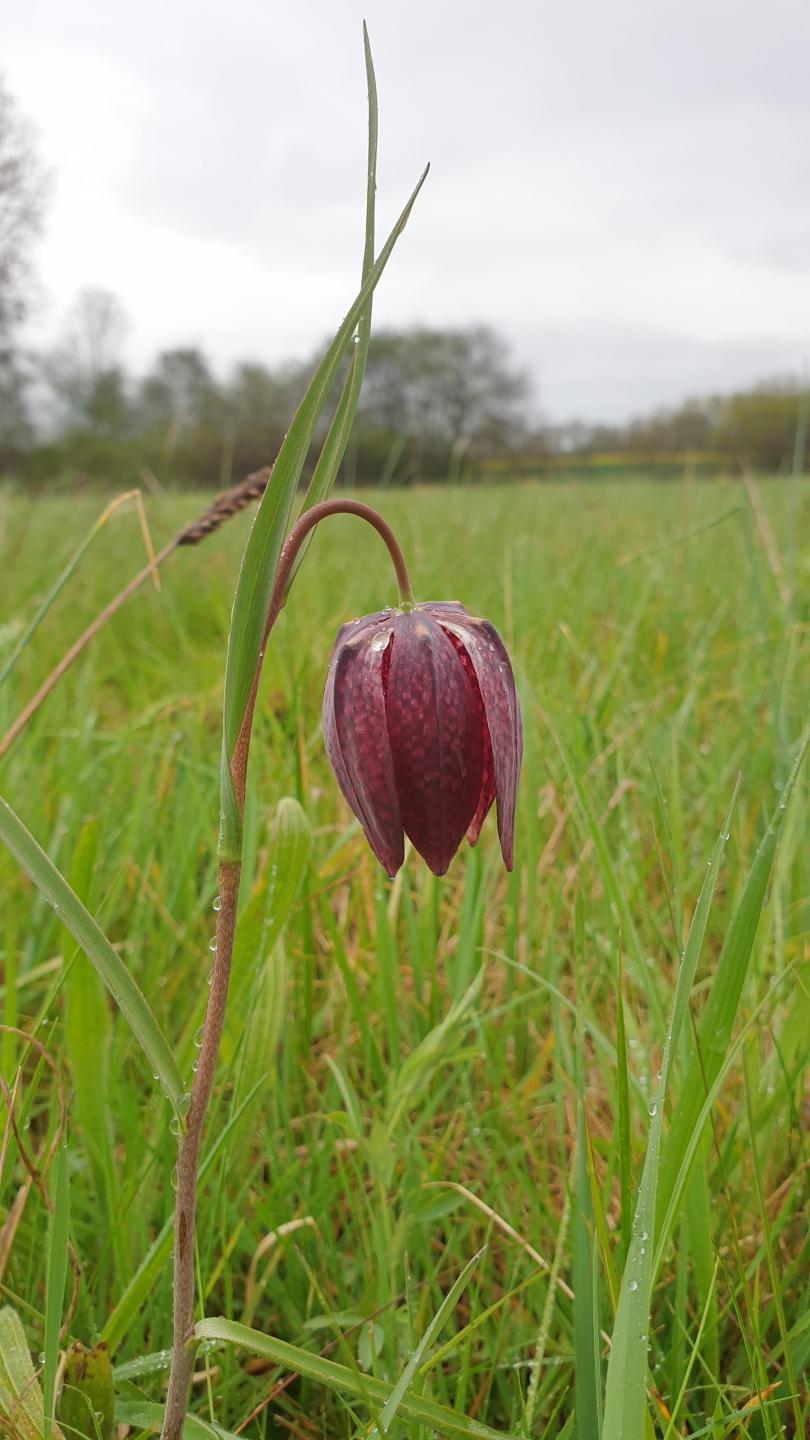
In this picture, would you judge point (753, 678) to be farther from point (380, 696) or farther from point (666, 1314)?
point (380, 696)

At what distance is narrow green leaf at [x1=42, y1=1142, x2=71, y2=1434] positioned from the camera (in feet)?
1.69

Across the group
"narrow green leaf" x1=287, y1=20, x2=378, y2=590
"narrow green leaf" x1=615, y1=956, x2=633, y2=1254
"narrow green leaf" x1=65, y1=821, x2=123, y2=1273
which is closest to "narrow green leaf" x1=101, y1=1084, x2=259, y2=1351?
"narrow green leaf" x1=65, y1=821, x2=123, y2=1273

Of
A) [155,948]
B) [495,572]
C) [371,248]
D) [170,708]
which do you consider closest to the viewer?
[371,248]

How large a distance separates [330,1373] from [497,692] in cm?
34

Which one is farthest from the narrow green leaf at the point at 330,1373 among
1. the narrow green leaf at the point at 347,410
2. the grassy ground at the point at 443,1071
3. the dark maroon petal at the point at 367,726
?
the narrow green leaf at the point at 347,410

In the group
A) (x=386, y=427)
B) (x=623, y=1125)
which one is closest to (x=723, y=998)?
(x=623, y=1125)

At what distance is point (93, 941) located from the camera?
0.51 metres

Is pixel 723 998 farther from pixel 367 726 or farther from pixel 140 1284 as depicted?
pixel 140 1284

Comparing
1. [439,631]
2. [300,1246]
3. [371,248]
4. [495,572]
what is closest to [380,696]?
[439,631]

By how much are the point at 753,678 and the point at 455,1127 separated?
95cm

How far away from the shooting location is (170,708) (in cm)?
152

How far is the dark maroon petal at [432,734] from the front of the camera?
557 mm

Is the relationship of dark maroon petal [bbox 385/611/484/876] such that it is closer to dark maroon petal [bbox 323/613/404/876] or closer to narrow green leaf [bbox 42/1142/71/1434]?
dark maroon petal [bbox 323/613/404/876]

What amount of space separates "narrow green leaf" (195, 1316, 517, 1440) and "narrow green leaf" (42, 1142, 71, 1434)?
72mm
